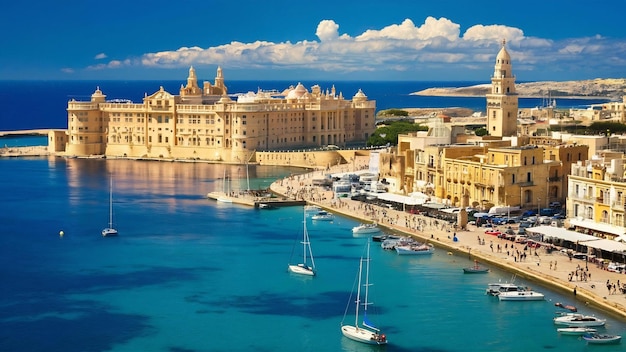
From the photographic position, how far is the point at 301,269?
4497cm

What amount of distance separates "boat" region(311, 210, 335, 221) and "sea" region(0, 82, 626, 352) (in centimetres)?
76

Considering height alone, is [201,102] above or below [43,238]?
above

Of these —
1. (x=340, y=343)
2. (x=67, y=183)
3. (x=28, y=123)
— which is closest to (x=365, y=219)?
(x=340, y=343)

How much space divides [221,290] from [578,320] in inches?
558

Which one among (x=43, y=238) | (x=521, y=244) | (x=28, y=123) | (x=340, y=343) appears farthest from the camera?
(x=28, y=123)

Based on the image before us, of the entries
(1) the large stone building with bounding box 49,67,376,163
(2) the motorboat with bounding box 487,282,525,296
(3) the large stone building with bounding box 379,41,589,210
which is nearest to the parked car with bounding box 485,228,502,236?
(3) the large stone building with bounding box 379,41,589,210

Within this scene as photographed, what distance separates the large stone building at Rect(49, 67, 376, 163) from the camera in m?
93.3

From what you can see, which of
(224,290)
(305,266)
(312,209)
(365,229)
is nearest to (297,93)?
(312,209)

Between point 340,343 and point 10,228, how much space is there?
2889 centimetres

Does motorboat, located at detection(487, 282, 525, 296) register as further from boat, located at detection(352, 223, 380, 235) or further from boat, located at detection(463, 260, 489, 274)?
boat, located at detection(352, 223, 380, 235)

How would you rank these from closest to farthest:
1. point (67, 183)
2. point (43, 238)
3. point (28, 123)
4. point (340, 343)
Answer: point (340, 343) < point (43, 238) < point (67, 183) < point (28, 123)

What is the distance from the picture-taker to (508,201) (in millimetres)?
55031

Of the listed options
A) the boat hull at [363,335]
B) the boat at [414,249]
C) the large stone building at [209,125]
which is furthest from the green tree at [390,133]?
the boat hull at [363,335]

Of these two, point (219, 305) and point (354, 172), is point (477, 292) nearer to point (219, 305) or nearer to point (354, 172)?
point (219, 305)
